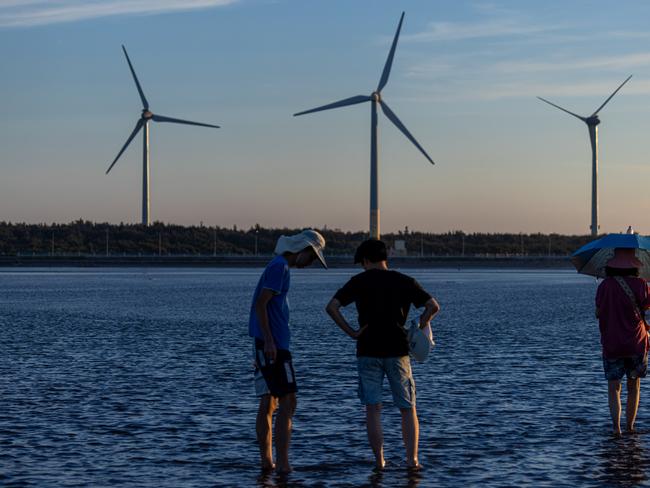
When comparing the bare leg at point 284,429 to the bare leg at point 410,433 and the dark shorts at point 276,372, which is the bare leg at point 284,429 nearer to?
the dark shorts at point 276,372

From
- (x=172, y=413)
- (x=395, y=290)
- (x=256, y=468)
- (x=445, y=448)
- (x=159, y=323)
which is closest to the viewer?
(x=395, y=290)

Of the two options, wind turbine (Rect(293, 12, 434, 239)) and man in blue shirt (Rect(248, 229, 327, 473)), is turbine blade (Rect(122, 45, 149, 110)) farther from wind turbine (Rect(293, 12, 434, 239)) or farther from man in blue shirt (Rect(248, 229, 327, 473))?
man in blue shirt (Rect(248, 229, 327, 473))

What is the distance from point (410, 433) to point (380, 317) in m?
1.38

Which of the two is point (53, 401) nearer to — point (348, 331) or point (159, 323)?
point (348, 331)

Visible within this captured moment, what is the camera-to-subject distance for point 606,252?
49.5 feet

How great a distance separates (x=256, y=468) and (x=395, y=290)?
2.65 metres

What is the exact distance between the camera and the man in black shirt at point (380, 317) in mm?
11586

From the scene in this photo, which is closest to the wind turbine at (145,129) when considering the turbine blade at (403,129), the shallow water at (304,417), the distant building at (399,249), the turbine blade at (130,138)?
the turbine blade at (130,138)

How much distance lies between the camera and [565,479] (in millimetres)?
11883

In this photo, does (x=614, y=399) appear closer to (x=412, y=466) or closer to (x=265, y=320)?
(x=412, y=466)

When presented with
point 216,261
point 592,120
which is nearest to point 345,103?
point 592,120

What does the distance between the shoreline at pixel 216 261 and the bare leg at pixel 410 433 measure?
575 feet

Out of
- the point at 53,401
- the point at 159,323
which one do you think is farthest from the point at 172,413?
the point at 159,323

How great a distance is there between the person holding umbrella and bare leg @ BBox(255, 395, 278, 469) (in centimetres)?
420
